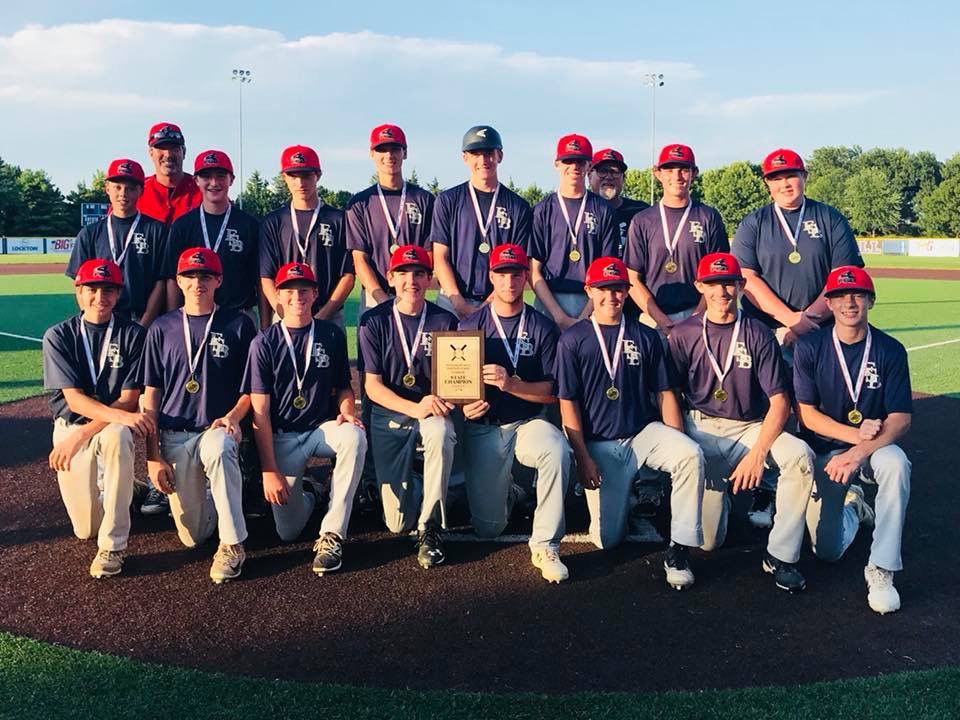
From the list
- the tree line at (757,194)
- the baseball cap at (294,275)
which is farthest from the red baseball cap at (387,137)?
the tree line at (757,194)

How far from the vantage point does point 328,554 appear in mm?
5324

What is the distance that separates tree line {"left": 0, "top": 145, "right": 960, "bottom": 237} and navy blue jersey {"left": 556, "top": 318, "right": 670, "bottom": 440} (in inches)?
→ 2343

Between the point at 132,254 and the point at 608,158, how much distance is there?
4301mm

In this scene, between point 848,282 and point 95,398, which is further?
point 95,398

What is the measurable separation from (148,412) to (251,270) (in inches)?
72.4

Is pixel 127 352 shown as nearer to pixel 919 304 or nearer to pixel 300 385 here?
pixel 300 385

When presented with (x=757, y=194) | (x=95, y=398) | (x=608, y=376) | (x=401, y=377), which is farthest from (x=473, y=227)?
(x=757, y=194)

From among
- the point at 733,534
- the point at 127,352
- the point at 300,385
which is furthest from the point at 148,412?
the point at 733,534

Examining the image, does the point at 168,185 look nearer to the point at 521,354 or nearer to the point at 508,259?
the point at 508,259

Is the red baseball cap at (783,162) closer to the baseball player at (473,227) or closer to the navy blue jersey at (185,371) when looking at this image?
the baseball player at (473,227)

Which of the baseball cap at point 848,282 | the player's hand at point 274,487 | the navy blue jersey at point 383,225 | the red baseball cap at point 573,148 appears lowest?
the player's hand at point 274,487

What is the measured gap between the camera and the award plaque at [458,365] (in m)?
5.49

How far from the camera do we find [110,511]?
5340mm

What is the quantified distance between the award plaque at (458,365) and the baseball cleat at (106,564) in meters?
2.28
